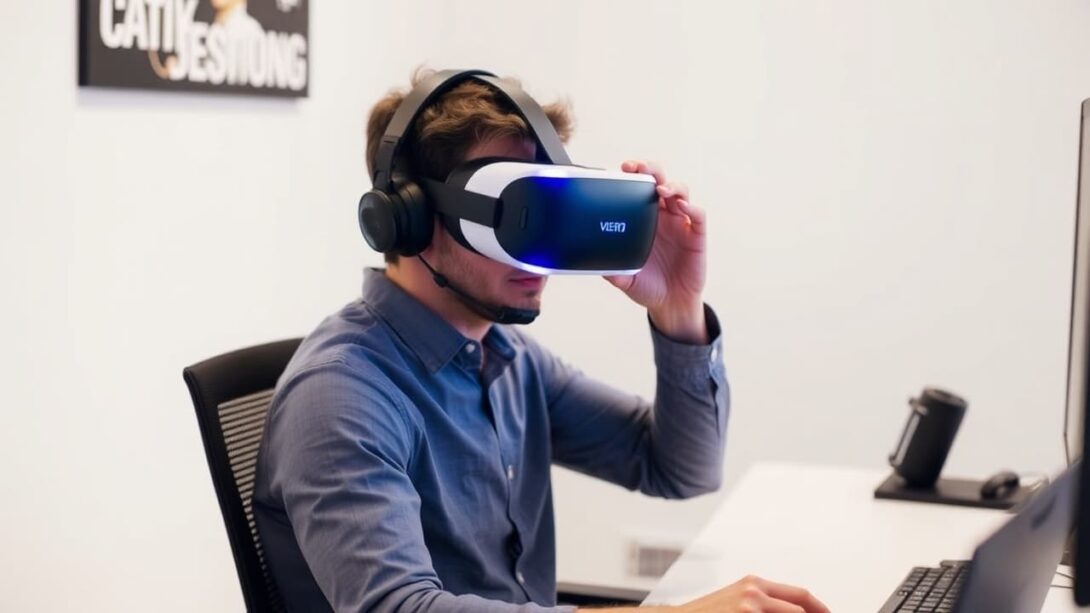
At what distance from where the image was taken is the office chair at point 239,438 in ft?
4.48

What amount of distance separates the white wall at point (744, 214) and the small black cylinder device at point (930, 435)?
1051 mm

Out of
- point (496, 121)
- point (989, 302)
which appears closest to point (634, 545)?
point (989, 302)

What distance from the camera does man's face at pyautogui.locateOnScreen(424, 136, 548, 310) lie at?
1421mm

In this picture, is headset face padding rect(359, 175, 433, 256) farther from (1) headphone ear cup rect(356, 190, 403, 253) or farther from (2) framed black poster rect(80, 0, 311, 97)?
(2) framed black poster rect(80, 0, 311, 97)

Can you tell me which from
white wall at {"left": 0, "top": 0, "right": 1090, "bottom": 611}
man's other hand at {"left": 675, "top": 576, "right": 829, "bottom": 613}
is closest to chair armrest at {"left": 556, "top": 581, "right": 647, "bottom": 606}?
man's other hand at {"left": 675, "top": 576, "right": 829, "bottom": 613}

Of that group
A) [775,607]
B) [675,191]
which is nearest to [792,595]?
[775,607]

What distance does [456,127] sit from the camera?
4.62 feet

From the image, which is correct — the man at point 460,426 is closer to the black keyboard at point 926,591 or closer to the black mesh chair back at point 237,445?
the black mesh chair back at point 237,445

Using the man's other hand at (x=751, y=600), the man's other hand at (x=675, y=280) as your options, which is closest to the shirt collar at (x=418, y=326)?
the man's other hand at (x=675, y=280)

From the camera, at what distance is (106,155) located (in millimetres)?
2076

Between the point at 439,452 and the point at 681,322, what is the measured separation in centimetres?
39

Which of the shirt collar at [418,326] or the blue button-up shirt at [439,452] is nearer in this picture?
the blue button-up shirt at [439,452]

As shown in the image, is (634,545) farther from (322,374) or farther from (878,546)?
(322,374)

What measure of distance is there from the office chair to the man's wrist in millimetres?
484
